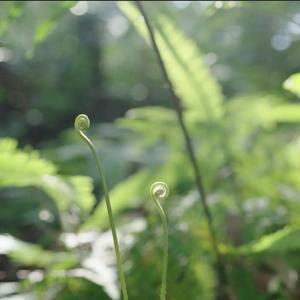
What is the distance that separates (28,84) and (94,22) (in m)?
0.30

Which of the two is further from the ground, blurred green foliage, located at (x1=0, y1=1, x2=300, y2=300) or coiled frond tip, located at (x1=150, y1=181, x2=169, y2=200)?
blurred green foliage, located at (x1=0, y1=1, x2=300, y2=300)

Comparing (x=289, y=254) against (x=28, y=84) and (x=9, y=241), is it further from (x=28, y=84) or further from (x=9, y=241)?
(x=28, y=84)

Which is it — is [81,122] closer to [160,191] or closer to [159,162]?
[160,191]

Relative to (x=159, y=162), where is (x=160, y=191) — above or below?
below

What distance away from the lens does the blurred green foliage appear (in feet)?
2.21

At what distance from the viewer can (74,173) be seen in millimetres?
1091

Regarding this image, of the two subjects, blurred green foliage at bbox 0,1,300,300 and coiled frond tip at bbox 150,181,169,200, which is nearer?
coiled frond tip at bbox 150,181,169,200

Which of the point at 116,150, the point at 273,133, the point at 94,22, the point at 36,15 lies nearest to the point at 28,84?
the point at 36,15

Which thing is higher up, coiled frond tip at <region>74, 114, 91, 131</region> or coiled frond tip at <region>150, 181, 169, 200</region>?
coiled frond tip at <region>74, 114, 91, 131</region>

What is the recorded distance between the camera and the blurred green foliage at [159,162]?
2.21 feet

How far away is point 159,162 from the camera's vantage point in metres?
1.00

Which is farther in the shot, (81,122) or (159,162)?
(159,162)

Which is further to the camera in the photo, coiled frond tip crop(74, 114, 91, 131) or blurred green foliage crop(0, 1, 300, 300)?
blurred green foliage crop(0, 1, 300, 300)

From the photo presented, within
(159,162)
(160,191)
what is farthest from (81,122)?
(159,162)
